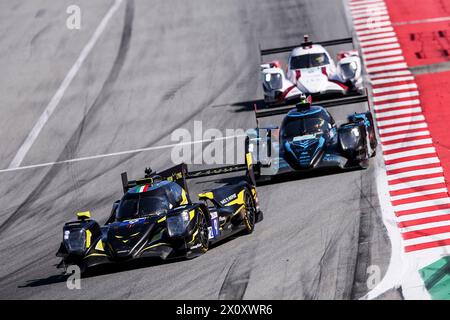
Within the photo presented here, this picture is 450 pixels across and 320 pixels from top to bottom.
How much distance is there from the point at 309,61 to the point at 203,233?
14.0 metres

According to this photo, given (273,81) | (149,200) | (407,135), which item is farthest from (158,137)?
(149,200)

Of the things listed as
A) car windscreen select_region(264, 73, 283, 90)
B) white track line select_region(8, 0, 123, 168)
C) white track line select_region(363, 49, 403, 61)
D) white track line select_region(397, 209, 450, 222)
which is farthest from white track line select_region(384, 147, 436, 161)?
white track line select_region(8, 0, 123, 168)

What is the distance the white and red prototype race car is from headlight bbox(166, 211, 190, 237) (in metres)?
13.1

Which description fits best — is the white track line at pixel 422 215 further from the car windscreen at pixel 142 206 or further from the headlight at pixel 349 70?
the headlight at pixel 349 70

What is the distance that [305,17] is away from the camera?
41406 mm

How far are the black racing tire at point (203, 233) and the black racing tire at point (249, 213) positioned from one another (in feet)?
4.41

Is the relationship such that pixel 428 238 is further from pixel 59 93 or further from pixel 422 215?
pixel 59 93

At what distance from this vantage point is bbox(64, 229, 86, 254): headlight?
18281 mm

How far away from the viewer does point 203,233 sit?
18.8 meters

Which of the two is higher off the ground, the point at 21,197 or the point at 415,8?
the point at 415,8

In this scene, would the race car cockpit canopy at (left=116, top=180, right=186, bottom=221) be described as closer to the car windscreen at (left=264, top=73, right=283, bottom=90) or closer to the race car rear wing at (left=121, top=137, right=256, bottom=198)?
the race car rear wing at (left=121, top=137, right=256, bottom=198)
